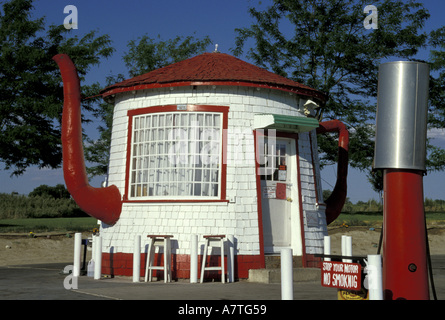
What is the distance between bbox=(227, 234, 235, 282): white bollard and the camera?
1395cm

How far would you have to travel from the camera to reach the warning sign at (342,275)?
6.96 meters

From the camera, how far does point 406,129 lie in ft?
22.1

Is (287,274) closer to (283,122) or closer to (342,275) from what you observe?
(342,275)

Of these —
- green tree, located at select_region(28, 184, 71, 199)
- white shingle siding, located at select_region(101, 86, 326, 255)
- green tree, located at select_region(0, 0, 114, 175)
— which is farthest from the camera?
green tree, located at select_region(28, 184, 71, 199)

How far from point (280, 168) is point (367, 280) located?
843 cm

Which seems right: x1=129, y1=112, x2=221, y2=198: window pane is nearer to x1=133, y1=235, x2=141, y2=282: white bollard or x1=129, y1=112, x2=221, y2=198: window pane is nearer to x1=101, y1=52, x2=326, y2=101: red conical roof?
x1=101, y1=52, x2=326, y2=101: red conical roof

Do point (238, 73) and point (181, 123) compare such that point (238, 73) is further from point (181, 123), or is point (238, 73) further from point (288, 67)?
point (288, 67)

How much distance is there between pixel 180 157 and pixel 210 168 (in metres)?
0.72

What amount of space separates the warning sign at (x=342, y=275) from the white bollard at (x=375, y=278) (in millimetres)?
112

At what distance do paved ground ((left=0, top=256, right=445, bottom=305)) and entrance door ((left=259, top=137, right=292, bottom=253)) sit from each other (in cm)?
160

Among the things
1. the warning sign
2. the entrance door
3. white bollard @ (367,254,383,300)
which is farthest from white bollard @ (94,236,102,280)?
white bollard @ (367,254,383,300)

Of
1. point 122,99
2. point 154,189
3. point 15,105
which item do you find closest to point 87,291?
point 154,189

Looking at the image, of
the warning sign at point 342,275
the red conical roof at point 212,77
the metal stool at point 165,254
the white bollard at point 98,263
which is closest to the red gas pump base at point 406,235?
the warning sign at point 342,275

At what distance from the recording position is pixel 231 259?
1398 centimetres
